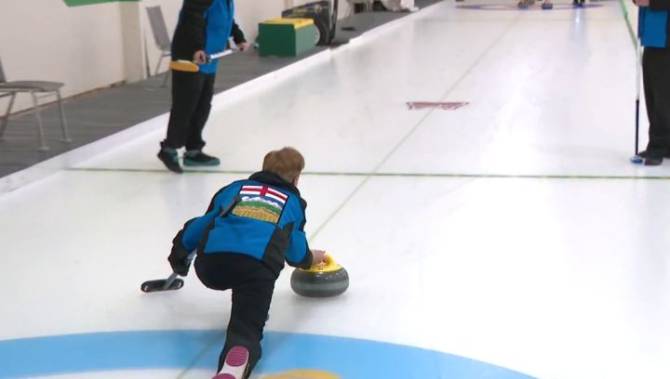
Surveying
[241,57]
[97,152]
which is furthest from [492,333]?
[241,57]

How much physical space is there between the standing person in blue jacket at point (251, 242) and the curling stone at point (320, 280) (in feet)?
1.22

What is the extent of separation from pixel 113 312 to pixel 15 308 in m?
0.41

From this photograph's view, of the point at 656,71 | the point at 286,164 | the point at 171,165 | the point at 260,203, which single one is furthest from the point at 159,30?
the point at 260,203

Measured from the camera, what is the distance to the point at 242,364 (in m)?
3.30

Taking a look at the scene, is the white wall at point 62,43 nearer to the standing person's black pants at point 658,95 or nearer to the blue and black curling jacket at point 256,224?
the standing person's black pants at point 658,95

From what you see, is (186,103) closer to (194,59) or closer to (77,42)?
(194,59)

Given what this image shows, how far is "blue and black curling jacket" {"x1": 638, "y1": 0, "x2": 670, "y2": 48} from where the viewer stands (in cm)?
615

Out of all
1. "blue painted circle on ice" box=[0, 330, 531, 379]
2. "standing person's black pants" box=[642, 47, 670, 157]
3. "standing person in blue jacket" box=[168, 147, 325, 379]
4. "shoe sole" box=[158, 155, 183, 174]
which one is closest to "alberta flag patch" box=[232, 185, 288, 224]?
"standing person in blue jacket" box=[168, 147, 325, 379]

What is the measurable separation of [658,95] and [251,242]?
12.2ft

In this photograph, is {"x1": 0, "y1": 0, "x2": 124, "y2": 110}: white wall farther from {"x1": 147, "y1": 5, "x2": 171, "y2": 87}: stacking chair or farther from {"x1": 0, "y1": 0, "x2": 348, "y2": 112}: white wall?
{"x1": 147, "y1": 5, "x2": 171, "y2": 87}: stacking chair

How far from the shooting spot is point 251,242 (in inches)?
140

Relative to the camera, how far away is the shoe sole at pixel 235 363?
10.7 feet

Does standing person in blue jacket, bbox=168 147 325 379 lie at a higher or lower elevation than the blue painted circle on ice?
higher

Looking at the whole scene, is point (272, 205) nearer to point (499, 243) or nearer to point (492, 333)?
point (492, 333)
